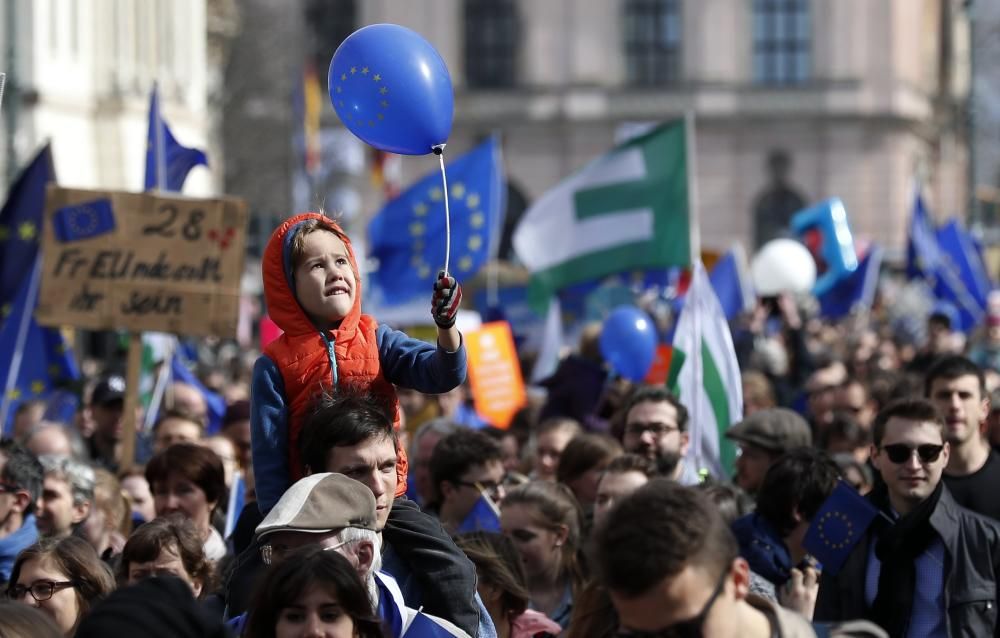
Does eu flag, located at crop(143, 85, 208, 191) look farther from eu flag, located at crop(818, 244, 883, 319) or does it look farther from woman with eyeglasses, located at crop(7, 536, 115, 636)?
eu flag, located at crop(818, 244, 883, 319)

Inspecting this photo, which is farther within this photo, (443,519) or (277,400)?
(443,519)

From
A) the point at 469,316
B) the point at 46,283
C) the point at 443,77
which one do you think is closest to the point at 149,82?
the point at 469,316

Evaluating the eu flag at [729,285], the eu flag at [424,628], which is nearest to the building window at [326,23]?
the eu flag at [729,285]

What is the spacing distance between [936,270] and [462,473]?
15.3 metres

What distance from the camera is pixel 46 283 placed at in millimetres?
9516

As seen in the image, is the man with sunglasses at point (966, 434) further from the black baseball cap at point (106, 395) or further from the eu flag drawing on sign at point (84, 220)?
the black baseball cap at point (106, 395)

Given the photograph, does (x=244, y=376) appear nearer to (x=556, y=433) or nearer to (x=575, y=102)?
(x=556, y=433)

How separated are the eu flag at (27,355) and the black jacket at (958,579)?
20.7ft

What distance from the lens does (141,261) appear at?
9.51 meters

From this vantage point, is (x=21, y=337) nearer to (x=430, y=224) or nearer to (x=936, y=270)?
(x=430, y=224)

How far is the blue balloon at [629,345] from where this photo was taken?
1195cm

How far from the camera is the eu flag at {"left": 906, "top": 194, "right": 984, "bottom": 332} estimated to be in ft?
68.7

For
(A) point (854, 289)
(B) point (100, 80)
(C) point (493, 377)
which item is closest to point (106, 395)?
(C) point (493, 377)

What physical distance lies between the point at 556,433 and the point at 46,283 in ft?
8.69
